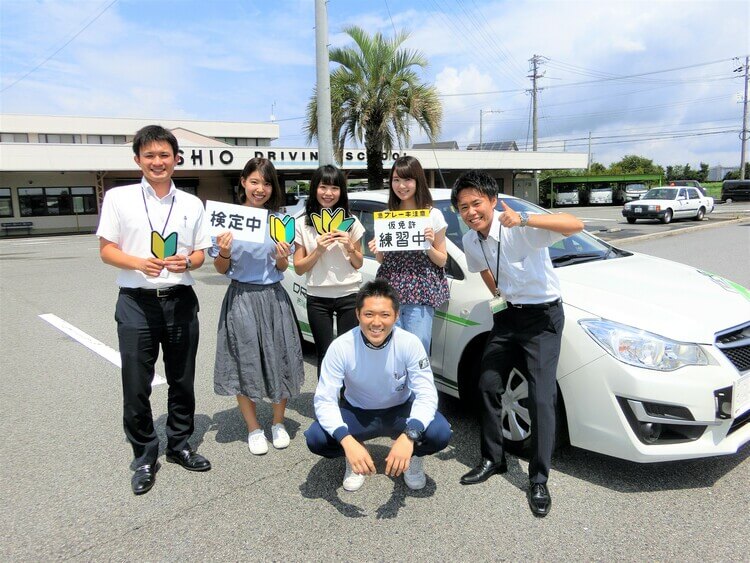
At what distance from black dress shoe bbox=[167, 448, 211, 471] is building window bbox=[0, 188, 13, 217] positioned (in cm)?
3200

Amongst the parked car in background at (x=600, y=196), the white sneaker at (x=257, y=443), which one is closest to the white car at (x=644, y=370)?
the white sneaker at (x=257, y=443)

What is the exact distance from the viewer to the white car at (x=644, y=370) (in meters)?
2.75

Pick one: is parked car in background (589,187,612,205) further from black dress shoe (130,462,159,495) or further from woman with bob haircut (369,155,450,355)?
black dress shoe (130,462,159,495)

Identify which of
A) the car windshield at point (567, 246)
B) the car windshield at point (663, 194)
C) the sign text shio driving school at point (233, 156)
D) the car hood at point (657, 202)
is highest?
the sign text shio driving school at point (233, 156)

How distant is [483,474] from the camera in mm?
3107

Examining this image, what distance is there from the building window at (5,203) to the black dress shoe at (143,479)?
32132mm

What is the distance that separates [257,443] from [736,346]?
294 centimetres

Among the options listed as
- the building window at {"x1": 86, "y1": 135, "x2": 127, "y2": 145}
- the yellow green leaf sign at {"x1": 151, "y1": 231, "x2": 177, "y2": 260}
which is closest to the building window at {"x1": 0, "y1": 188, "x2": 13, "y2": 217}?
the building window at {"x1": 86, "y1": 135, "x2": 127, "y2": 145}

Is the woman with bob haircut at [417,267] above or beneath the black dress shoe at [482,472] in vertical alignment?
above

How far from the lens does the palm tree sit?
13.0 meters

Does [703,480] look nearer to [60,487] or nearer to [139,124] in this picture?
[60,487]

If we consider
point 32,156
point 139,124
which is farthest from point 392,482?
point 139,124

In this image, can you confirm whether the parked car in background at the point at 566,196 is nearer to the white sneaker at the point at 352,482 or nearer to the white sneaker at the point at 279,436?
the white sneaker at the point at 279,436

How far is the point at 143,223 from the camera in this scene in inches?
118
